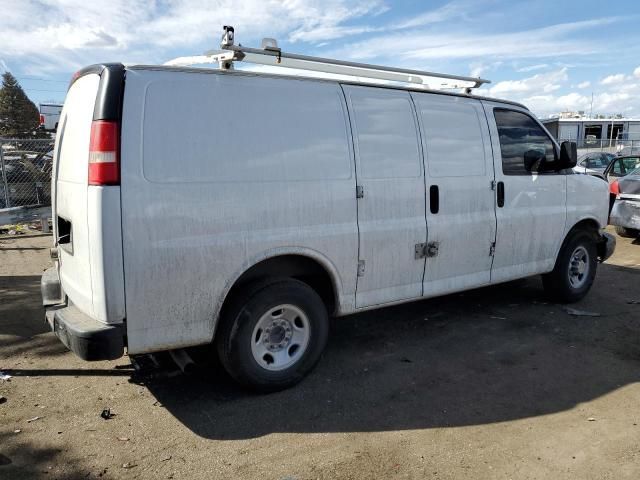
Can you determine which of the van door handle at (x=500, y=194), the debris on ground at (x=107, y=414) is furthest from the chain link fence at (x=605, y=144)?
the debris on ground at (x=107, y=414)

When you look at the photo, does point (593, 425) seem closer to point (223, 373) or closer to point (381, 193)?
point (381, 193)

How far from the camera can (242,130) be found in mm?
3613

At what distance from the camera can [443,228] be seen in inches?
187

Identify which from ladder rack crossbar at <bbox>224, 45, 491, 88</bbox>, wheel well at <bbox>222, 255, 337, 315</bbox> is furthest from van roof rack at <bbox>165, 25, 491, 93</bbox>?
wheel well at <bbox>222, 255, 337, 315</bbox>

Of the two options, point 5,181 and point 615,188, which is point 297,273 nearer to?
point 615,188

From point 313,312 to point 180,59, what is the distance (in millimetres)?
2178

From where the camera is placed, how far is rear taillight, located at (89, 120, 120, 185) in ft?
10.3

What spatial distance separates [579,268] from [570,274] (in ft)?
0.51

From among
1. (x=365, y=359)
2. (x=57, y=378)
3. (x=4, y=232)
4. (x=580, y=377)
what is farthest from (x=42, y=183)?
(x=580, y=377)

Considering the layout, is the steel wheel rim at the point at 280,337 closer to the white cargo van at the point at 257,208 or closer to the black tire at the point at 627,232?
the white cargo van at the point at 257,208

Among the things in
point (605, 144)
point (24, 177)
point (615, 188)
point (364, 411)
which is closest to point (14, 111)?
point (24, 177)

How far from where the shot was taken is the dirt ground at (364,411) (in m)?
3.12

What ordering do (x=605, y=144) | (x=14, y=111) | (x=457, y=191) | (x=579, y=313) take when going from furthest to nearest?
(x=14, y=111), (x=605, y=144), (x=579, y=313), (x=457, y=191)

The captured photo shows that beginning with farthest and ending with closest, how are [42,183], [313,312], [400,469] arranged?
[42,183] < [313,312] < [400,469]
